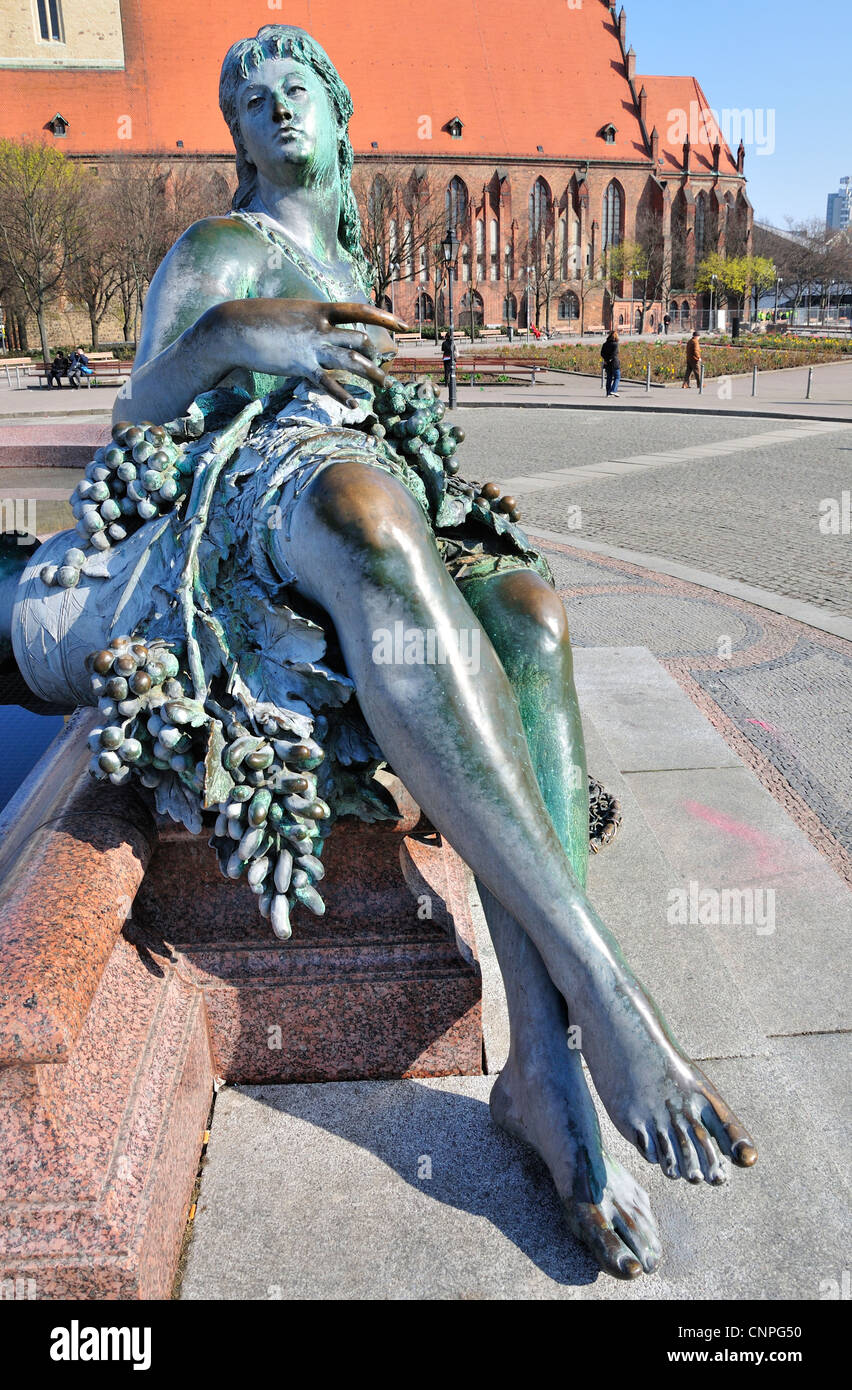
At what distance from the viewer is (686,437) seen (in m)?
15.8

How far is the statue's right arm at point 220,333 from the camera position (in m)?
2.23

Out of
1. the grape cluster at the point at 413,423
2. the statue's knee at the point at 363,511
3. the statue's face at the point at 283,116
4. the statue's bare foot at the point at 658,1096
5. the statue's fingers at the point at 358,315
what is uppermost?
the statue's face at the point at 283,116

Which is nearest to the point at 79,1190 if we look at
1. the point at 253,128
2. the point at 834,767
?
the point at 253,128

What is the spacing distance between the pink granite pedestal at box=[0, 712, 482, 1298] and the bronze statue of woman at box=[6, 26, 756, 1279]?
0.27 metres

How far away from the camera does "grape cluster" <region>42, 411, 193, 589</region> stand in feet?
7.72

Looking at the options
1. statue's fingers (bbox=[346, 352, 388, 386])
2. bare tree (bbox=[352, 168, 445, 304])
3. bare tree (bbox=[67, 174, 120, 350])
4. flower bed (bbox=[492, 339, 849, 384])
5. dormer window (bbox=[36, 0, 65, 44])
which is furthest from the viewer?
dormer window (bbox=[36, 0, 65, 44])

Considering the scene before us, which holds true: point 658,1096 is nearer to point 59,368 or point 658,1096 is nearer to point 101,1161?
point 101,1161

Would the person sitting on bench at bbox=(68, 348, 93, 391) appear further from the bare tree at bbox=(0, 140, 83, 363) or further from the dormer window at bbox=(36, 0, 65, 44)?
the dormer window at bbox=(36, 0, 65, 44)

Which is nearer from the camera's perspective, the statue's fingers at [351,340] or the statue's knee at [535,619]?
the statue's fingers at [351,340]

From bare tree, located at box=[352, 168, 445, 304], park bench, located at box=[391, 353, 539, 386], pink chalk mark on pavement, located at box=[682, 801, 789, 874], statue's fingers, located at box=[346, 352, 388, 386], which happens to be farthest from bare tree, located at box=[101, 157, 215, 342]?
statue's fingers, located at box=[346, 352, 388, 386]

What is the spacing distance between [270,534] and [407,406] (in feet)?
1.84

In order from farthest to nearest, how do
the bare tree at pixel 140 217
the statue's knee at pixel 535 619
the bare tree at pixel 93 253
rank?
the bare tree at pixel 140 217, the bare tree at pixel 93 253, the statue's knee at pixel 535 619

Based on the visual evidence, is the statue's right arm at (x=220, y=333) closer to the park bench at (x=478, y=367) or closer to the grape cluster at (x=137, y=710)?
the grape cluster at (x=137, y=710)

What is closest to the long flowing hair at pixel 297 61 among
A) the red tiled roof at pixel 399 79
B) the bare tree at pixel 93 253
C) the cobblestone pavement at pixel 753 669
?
the cobblestone pavement at pixel 753 669
